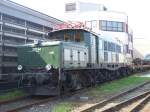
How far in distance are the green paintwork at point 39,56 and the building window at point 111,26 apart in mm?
40200

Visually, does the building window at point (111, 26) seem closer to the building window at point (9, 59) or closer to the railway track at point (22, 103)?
the building window at point (9, 59)

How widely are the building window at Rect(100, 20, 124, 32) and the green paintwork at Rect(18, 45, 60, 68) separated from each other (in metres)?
40.2

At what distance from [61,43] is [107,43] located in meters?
8.41

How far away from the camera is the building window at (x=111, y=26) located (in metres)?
56.0

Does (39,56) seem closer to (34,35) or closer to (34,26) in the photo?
(34,35)

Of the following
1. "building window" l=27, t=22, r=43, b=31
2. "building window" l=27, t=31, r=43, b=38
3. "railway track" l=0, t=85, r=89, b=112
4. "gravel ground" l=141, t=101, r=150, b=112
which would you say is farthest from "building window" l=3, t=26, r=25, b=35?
"gravel ground" l=141, t=101, r=150, b=112

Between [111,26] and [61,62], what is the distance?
42.7 meters

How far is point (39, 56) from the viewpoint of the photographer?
15719 millimetres

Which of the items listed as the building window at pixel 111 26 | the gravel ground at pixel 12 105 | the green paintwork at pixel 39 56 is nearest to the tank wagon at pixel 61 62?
the green paintwork at pixel 39 56

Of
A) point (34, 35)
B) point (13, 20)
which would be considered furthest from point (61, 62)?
point (34, 35)

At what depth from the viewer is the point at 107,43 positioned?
2303 cm

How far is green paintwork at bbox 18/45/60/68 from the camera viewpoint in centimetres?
1517

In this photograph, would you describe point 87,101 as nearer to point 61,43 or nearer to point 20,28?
point 61,43

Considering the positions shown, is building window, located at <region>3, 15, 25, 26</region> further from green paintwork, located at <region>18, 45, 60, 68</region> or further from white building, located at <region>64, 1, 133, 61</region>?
white building, located at <region>64, 1, 133, 61</region>
